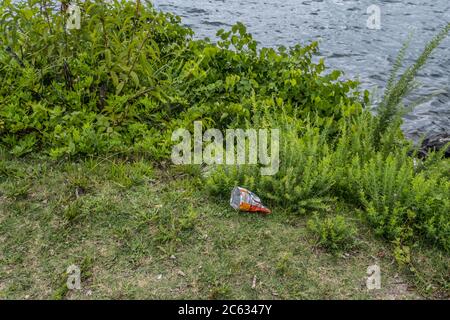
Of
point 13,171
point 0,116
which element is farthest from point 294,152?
point 0,116

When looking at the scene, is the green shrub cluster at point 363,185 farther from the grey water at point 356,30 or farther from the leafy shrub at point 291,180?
the grey water at point 356,30

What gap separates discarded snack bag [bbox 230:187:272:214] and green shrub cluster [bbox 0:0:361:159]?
3.31 feet

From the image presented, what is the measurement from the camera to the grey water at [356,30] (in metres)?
8.10

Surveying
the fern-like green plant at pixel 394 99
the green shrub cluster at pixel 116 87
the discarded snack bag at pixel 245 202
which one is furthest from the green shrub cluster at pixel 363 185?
the green shrub cluster at pixel 116 87

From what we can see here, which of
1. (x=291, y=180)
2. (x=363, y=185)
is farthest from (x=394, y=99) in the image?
(x=291, y=180)

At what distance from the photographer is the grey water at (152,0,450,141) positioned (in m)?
8.10

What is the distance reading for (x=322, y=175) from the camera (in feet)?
14.4

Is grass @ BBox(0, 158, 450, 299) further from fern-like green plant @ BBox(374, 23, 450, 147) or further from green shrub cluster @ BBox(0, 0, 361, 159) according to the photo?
fern-like green plant @ BBox(374, 23, 450, 147)

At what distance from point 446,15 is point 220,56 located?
6680mm

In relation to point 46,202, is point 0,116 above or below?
above

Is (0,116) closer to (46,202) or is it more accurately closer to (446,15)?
(46,202)

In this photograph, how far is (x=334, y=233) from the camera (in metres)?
3.94

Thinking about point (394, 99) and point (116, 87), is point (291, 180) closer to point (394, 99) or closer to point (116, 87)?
point (394, 99)
